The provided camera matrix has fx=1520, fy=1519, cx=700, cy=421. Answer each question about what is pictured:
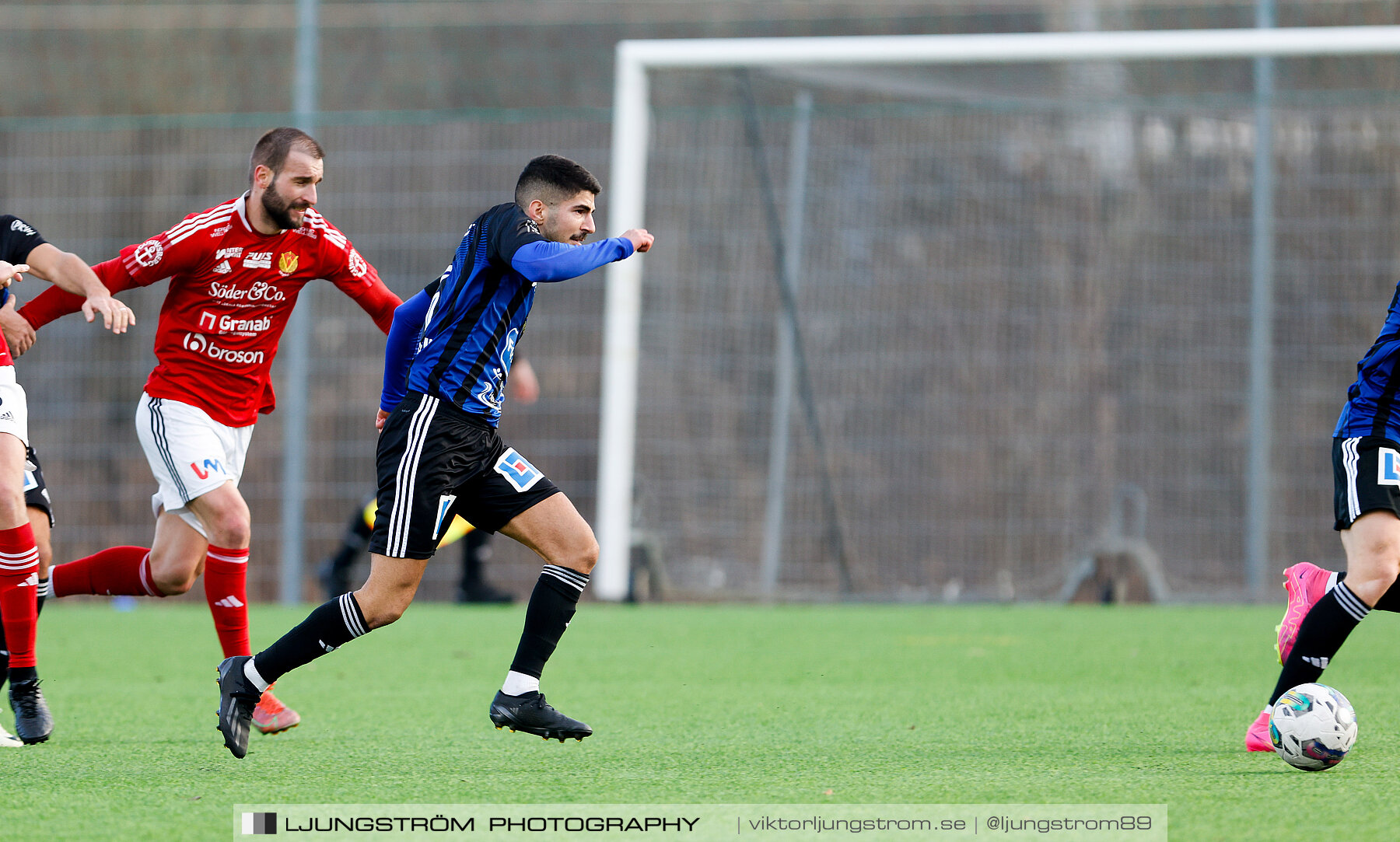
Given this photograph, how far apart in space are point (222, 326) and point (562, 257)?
154 centimetres

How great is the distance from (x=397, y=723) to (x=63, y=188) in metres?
7.43

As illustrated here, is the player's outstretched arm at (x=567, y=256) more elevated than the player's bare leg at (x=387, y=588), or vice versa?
the player's outstretched arm at (x=567, y=256)

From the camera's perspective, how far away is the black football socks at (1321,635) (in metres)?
4.28

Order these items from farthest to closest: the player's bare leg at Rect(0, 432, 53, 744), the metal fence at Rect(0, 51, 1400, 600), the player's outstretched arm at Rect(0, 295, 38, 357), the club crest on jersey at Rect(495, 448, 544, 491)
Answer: the metal fence at Rect(0, 51, 1400, 600) → the player's outstretched arm at Rect(0, 295, 38, 357) → the player's bare leg at Rect(0, 432, 53, 744) → the club crest on jersey at Rect(495, 448, 544, 491)

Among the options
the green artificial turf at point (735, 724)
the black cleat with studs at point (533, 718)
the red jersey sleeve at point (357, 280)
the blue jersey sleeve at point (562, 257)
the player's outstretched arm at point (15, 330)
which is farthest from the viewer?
the red jersey sleeve at point (357, 280)

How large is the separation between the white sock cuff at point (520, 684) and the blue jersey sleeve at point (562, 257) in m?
1.10

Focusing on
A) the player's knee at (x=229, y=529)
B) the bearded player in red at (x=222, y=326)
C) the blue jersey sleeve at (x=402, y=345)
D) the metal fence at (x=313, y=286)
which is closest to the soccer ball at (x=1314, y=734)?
the blue jersey sleeve at (x=402, y=345)

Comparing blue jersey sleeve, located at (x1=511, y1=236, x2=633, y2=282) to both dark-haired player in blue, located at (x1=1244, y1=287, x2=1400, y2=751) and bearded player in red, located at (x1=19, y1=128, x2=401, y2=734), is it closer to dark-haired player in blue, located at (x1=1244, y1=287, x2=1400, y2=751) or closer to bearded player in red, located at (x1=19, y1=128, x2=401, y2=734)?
→ bearded player in red, located at (x1=19, y1=128, x2=401, y2=734)

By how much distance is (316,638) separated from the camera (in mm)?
4203

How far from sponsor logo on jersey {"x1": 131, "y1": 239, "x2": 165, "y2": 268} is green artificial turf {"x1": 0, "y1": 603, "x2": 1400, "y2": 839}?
1.48 metres

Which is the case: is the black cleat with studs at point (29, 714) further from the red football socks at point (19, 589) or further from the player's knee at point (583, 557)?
the player's knee at point (583, 557)

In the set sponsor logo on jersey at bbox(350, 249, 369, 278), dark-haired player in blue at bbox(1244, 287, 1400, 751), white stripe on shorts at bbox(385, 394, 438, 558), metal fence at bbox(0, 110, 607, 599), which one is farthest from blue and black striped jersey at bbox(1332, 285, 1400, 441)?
metal fence at bbox(0, 110, 607, 599)

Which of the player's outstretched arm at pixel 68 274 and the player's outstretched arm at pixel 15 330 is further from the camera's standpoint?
the player's outstretched arm at pixel 15 330

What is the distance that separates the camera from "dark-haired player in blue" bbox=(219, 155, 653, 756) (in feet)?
13.6
